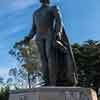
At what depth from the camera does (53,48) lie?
36.5ft

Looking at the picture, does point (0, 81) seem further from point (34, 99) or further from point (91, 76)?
point (34, 99)

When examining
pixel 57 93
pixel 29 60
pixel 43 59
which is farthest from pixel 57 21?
pixel 29 60

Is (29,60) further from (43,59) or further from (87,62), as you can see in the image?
(43,59)

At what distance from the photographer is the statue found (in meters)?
11.0

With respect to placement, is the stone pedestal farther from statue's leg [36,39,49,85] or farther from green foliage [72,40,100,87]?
green foliage [72,40,100,87]

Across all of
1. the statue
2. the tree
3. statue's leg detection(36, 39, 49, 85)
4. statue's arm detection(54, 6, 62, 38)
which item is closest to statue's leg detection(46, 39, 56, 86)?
the statue

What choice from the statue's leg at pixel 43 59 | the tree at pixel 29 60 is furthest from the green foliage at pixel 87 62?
the statue's leg at pixel 43 59

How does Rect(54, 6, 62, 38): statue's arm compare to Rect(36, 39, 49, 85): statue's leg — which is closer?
Rect(36, 39, 49, 85): statue's leg

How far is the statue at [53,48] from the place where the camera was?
1100 cm

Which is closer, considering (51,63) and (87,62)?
(51,63)

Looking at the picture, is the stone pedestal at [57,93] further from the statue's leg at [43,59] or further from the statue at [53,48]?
the statue's leg at [43,59]

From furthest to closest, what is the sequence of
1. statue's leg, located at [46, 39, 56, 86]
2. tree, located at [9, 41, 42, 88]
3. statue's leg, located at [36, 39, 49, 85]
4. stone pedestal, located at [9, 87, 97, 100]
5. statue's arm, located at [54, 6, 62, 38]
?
tree, located at [9, 41, 42, 88]
statue's arm, located at [54, 6, 62, 38]
statue's leg, located at [36, 39, 49, 85]
statue's leg, located at [46, 39, 56, 86]
stone pedestal, located at [9, 87, 97, 100]

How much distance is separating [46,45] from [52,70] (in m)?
0.72

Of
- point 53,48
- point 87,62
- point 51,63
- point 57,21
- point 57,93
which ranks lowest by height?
point 57,93
